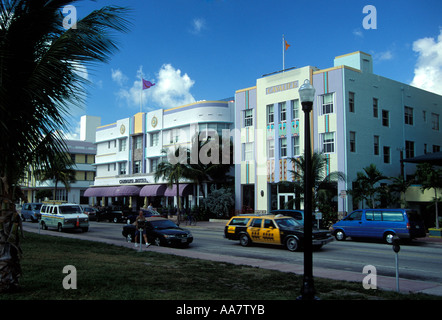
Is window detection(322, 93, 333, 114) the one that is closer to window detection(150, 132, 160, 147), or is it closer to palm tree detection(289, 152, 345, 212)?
palm tree detection(289, 152, 345, 212)

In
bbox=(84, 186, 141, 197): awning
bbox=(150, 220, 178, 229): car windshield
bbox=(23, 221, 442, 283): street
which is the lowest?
bbox=(23, 221, 442, 283): street

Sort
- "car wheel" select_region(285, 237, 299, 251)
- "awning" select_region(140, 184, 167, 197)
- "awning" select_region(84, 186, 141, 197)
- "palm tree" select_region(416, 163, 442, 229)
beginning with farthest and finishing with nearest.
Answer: "awning" select_region(84, 186, 141, 197) < "awning" select_region(140, 184, 167, 197) < "palm tree" select_region(416, 163, 442, 229) < "car wheel" select_region(285, 237, 299, 251)

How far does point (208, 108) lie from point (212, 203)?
10.5 m

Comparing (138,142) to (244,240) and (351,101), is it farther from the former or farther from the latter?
(244,240)

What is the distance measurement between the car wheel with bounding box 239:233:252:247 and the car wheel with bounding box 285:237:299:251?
2193 mm

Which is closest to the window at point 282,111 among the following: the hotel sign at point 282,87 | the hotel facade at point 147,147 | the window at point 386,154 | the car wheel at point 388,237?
the hotel sign at point 282,87

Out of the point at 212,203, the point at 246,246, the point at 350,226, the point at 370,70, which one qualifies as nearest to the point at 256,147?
the point at 212,203

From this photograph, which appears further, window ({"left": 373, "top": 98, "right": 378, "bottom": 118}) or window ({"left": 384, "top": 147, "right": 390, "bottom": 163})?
window ({"left": 384, "top": 147, "right": 390, "bottom": 163})

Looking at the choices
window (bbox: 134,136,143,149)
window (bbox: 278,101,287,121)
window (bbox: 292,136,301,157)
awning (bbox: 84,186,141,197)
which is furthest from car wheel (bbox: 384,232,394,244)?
window (bbox: 134,136,143,149)

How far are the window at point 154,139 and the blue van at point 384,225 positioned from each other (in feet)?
105

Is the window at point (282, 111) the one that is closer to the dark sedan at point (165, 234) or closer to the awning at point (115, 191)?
the dark sedan at point (165, 234)

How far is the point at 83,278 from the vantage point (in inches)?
373

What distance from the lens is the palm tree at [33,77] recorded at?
6969 mm

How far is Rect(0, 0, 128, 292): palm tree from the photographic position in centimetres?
697
